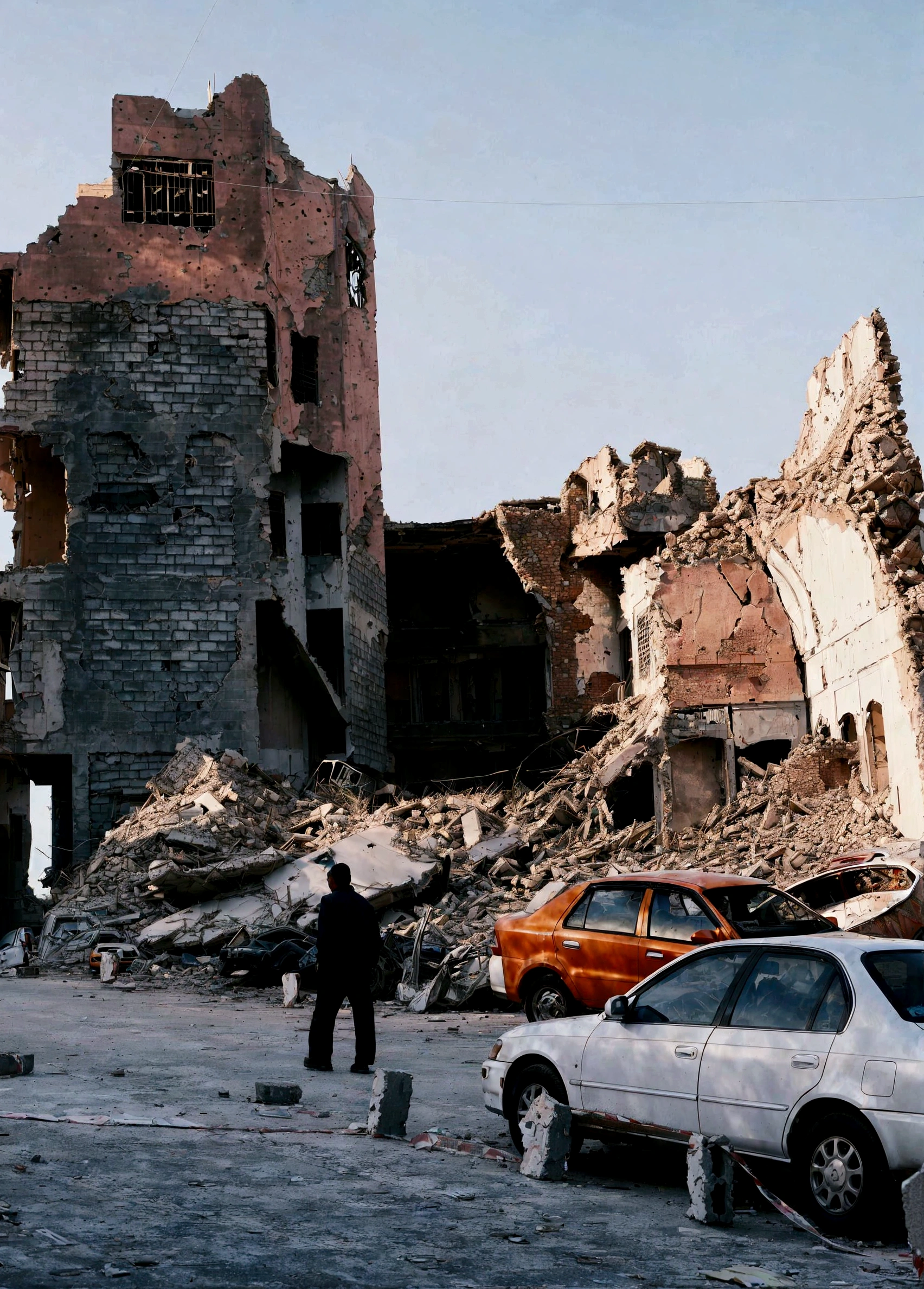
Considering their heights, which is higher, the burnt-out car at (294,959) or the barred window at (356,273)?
the barred window at (356,273)

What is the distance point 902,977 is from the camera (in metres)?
6.02

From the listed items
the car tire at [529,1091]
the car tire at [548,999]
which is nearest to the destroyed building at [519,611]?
the car tire at [548,999]

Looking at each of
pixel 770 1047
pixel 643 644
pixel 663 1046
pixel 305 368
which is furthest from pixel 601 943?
pixel 305 368

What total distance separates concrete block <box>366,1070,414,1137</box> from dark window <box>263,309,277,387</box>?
24116 mm

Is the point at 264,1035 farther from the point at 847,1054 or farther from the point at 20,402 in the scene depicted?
the point at 20,402

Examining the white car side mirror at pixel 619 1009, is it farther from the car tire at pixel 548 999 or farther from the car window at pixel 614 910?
the car tire at pixel 548 999

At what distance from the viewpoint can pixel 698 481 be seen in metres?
32.5

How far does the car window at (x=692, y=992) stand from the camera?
6578 millimetres

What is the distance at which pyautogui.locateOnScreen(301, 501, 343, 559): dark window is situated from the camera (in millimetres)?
31500

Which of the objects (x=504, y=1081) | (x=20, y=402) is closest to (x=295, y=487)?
(x=20, y=402)

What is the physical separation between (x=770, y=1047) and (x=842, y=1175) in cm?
63

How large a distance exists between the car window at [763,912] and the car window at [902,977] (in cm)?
424

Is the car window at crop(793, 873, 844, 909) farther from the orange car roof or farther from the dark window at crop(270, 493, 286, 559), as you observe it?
the dark window at crop(270, 493, 286, 559)

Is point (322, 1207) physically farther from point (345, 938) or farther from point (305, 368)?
point (305, 368)
